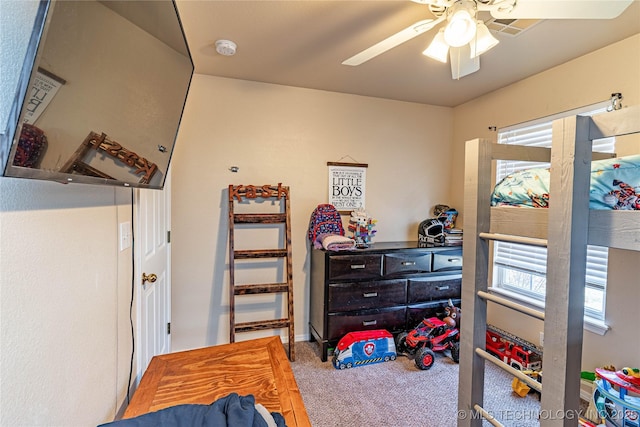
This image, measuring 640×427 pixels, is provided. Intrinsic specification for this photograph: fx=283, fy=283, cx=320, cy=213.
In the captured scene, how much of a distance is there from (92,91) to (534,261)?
303 centimetres

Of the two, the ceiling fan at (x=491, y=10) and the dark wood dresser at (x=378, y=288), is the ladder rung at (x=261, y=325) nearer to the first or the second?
the dark wood dresser at (x=378, y=288)

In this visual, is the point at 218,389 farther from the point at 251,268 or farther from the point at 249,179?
the point at 249,179

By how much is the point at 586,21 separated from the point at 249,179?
263 cm

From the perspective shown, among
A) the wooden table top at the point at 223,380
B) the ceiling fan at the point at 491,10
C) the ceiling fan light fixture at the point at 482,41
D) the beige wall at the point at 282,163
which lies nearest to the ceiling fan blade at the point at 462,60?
the ceiling fan light fixture at the point at 482,41

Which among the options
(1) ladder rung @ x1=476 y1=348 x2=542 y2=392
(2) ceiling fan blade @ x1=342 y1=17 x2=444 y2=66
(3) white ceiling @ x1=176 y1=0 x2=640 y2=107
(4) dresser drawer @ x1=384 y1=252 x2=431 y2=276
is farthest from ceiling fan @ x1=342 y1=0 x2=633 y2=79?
(4) dresser drawer @ x1=384 y1=252 x2=431 y2=276

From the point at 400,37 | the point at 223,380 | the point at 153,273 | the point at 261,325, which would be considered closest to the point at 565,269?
the point at 400,37

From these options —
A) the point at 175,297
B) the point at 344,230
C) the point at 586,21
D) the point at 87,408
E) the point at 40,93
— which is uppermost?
the point at 586,21

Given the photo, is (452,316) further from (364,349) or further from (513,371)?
(513,371)

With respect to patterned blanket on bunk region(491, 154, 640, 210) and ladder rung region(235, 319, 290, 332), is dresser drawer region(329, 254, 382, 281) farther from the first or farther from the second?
patterned blanket on bunk region(491, 154, 640, 210)

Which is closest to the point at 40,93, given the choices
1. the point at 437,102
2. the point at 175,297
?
the point at 175,297

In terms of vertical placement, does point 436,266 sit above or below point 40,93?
below

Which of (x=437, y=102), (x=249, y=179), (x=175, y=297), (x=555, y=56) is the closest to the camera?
(x=555, y=56)

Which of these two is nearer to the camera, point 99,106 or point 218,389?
point 99,106

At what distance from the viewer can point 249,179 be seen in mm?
2711
